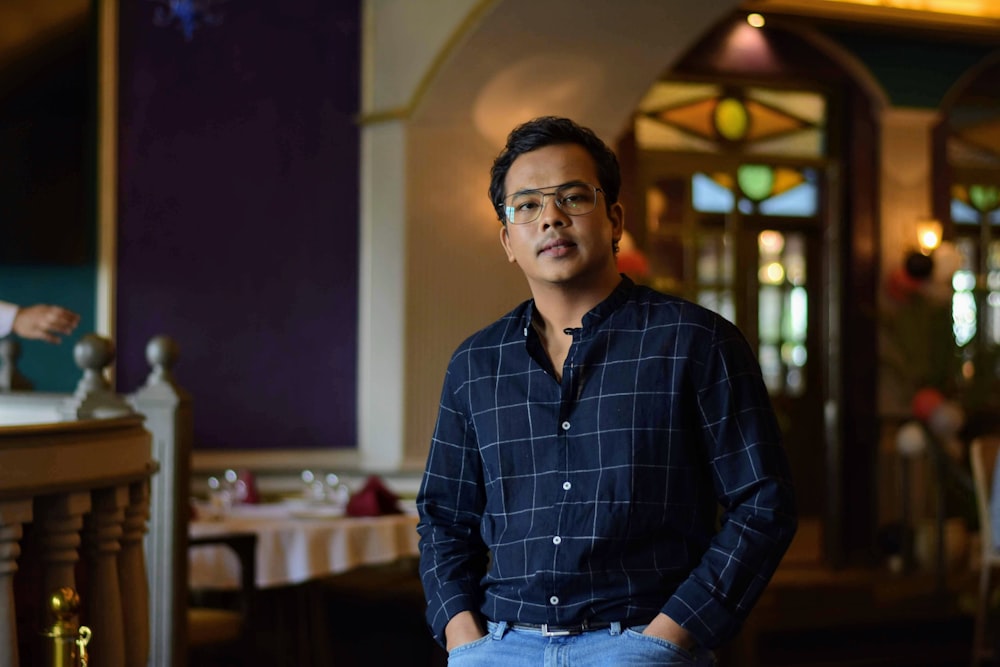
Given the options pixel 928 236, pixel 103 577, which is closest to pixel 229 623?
pixel 103 577

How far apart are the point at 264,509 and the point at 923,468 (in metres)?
4.68

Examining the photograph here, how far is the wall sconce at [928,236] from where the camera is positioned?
851cm

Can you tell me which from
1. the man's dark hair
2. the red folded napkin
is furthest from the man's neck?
the red folded napkin

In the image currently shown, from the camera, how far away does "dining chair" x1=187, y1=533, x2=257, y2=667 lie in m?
4.43

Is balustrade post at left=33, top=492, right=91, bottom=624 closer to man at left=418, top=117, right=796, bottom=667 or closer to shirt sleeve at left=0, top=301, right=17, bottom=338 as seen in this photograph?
man at left=418, top=117, right=796, bottom=667

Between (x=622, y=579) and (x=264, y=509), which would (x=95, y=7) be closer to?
(x=264, y=509)

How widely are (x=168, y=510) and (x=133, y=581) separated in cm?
108

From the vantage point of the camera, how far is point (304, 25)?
21.5ft

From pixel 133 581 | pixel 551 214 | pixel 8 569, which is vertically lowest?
pixel 133 581

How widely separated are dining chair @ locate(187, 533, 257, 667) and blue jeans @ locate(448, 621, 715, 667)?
9.36 feet

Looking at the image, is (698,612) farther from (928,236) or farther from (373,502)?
(928,236)

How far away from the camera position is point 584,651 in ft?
5.43

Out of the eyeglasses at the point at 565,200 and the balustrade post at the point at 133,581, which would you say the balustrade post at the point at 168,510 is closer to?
the balustrade post at the point at 133,581

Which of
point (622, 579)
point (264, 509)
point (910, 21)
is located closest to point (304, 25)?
point (264, 509)
